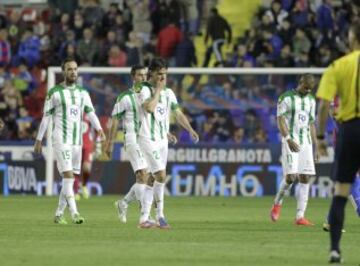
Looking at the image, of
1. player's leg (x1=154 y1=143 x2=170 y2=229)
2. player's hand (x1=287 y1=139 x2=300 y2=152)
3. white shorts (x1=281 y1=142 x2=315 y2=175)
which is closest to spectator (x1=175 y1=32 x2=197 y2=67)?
white shorts (x1=281 y1=142 x2=315 y2=175)

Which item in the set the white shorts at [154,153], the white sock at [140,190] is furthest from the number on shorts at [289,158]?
the white sock at [140,190]

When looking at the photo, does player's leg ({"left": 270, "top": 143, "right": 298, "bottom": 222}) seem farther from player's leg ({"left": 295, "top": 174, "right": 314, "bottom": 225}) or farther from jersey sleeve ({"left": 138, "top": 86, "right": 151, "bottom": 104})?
jersey sleeve ({"left": 138, "top": 86, "right": 151, "bottom": 104})

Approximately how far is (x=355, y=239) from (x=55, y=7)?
19.9m

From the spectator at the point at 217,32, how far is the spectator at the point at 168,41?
0.73 m

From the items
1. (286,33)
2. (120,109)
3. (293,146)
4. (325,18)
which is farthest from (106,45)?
(120,109)

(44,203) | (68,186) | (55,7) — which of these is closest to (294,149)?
(68,186)

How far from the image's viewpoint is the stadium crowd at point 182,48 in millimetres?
29016

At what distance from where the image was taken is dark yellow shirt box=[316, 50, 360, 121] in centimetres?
1158

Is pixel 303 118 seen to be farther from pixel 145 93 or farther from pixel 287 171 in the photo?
pixel 145 93

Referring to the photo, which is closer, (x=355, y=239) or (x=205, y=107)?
(x=355, y=239)

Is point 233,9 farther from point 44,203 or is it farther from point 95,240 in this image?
point 95,240

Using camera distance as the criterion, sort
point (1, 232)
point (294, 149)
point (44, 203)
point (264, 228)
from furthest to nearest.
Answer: point (44, 203), point (294, 149), point (264, 228), point (1, 232)

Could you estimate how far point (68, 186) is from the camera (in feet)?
58.8

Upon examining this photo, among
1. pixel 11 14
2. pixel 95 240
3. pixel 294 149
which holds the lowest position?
pixel 95 240
